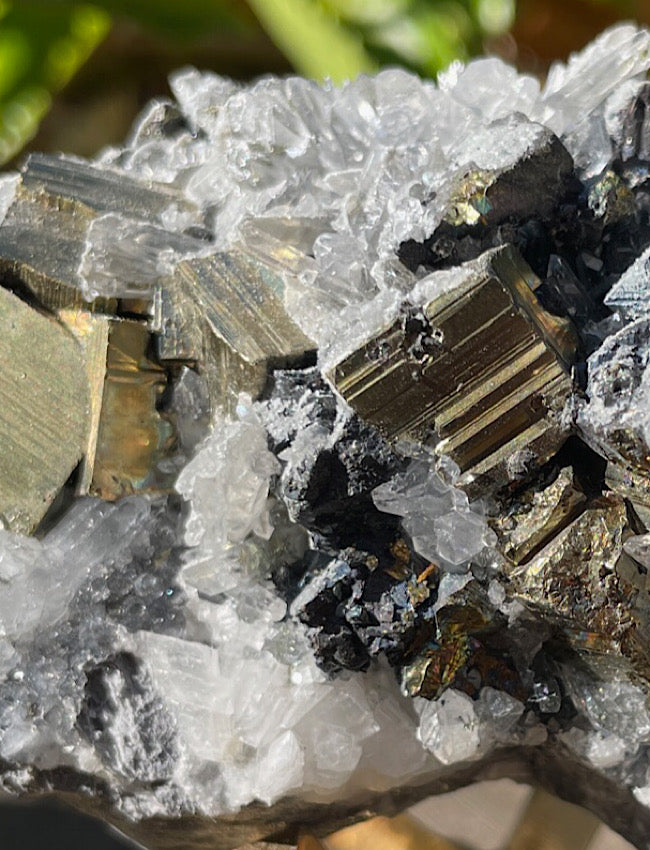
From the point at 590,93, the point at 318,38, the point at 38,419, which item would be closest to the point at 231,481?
the point at 38,419

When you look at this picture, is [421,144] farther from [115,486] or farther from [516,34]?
[516,34]

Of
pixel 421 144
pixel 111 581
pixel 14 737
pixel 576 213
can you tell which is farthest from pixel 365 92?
pixel 14 737

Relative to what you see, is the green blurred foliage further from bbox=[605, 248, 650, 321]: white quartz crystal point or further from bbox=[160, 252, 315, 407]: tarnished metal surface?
bbox=[605, 248, 650, 321]: white quartz crystal point

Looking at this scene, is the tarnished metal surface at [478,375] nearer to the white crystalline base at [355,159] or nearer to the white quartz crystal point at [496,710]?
the white crystalline base at [355,159]

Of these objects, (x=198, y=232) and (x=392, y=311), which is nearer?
(x=392, y=311)

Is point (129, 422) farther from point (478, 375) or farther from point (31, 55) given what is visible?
point (31, 55)
